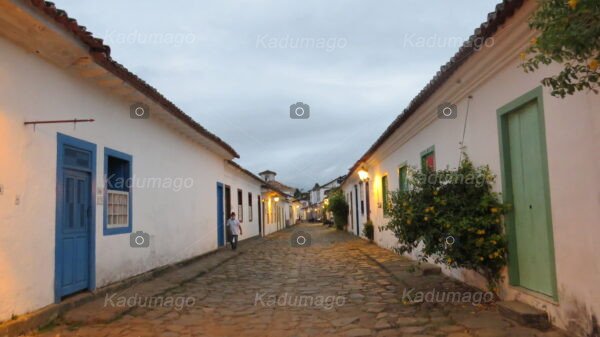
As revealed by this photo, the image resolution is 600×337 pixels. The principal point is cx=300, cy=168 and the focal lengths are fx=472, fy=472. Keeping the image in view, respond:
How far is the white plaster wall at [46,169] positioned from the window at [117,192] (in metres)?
0.16

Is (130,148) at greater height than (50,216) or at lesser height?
greater

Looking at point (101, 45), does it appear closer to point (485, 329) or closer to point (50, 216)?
point (50, 216)

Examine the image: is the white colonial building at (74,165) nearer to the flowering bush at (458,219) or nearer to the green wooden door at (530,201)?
the flowering bush at (458,219)

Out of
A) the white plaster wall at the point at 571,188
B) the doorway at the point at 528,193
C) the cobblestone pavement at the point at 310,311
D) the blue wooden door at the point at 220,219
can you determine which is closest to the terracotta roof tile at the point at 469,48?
the white plaster wall at the point at 571,188

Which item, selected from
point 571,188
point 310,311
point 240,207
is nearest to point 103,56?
point 310,311

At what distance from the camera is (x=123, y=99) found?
8.48m

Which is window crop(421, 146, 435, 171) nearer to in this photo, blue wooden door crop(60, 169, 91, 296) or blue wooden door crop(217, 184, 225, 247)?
blue wooden door crop(60, 169, 91, 296)

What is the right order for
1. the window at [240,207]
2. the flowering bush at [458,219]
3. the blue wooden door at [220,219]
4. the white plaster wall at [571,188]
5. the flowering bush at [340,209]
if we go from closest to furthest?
→ the white plaster wall at [571,188]
the flowering bush at [458,219]
the blue wooden door at [220,219]
the window at [240,207]
the flowering bush at [340,209]

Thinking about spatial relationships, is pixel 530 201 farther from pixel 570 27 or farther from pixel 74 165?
pixel 74 165

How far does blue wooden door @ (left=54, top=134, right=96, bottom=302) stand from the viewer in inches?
249

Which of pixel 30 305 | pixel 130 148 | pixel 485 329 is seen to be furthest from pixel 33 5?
pixel 485 329

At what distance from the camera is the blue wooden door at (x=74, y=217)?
632 cm

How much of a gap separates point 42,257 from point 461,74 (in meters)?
5.92

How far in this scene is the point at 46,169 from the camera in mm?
6027
